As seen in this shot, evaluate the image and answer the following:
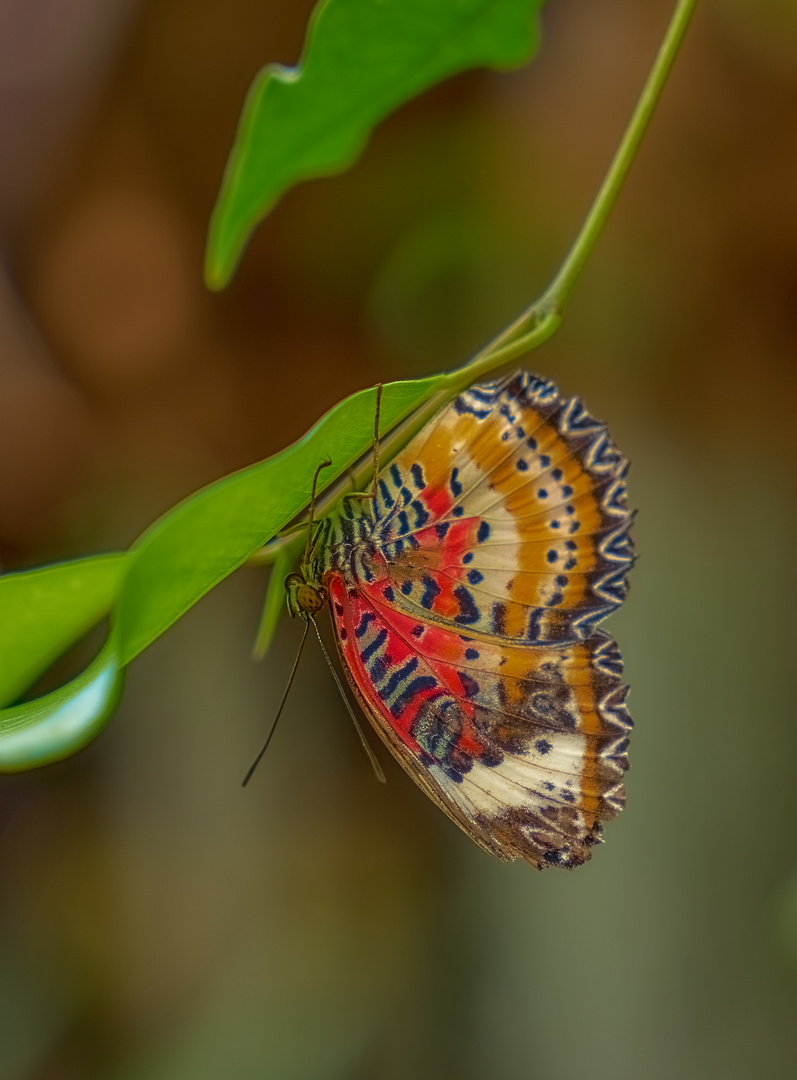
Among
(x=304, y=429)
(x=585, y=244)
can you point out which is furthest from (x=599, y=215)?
(x=304, y=429)

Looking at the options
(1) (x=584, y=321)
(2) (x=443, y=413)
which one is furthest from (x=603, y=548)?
(1) (x=584, y=321)

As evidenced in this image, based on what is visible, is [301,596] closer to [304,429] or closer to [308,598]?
[308,598]

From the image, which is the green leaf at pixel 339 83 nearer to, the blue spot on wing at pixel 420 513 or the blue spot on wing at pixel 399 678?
the blue spot on wing at pixel 420 513

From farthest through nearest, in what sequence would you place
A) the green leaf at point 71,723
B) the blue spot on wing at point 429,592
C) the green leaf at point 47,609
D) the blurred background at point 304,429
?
the blurred background at point 304,429, the blue spot on wing at point 429,592, the green leaf at point 47,609, the green leaf at point 71,723

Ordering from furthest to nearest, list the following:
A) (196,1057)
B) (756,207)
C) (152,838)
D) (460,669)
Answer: (152,838)
(196,1057)
(756,207)
(460,669)

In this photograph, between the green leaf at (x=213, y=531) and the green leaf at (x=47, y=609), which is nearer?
the green leaf at (x=213, y=531)

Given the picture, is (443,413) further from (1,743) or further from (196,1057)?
(196,1057)

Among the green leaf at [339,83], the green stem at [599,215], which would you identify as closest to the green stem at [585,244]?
the green stem at [599,215]
